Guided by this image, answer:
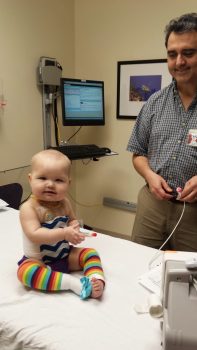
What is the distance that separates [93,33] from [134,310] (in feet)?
8.68

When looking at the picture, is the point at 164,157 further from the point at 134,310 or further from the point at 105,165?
the point at 105,165

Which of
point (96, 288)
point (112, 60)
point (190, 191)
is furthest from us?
point (112, 60)

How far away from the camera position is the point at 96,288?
1.09 metres

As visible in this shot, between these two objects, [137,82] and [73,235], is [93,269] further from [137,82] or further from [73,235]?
[137,82]

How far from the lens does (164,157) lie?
159cm

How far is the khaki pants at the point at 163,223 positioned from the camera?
1.57m

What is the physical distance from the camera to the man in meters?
1.48

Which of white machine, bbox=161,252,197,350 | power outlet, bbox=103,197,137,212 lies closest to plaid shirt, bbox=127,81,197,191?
white machine, bbox=161,252,197,350

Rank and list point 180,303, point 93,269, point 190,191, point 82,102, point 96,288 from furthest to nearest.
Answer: point 82,102 < point 190,191 < point 93,269 < point 96,288 < point 180,303

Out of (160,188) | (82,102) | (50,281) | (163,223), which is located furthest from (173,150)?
(82,102)

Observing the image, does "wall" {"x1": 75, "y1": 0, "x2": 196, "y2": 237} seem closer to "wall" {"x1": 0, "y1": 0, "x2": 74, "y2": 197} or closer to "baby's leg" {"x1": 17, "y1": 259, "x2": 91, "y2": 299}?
"wall" {"x1": 0, "y1": 0, "x2": 74, "y2": 197}

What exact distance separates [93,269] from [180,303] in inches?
19.1

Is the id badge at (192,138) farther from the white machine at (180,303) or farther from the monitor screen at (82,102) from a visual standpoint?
the monitor screen at (82,102)

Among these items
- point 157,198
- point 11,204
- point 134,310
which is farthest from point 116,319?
point 11,204
